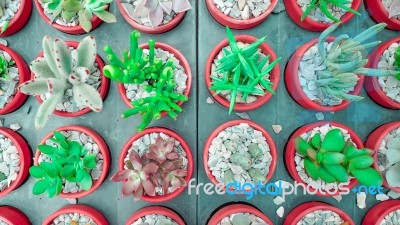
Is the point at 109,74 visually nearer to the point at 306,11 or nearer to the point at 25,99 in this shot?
the point at 25,99

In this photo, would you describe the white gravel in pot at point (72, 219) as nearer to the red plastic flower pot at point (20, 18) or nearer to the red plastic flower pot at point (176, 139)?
the red plastic flower pot at point (176, 139)

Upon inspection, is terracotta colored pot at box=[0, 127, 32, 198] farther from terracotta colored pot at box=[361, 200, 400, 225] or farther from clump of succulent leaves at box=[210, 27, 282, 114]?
terracotta colored pot at box=[361, 200, 400, 225]

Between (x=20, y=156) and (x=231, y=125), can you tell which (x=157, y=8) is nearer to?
(x=231, y=125)

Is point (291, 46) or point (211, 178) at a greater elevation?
point (291, 46)

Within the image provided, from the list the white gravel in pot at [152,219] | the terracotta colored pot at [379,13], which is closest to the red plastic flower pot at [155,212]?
the white gravel in pot at [152,219]

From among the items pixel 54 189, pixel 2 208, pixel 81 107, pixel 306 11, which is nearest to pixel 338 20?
pixel 306 11

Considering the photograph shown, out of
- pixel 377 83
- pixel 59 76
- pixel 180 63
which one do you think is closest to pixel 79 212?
pixel 59 76

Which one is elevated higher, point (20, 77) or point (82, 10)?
point (82, 10)
